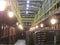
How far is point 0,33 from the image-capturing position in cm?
1442

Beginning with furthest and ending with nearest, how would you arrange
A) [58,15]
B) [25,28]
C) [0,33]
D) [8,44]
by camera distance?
1. [25,28]
2. [8,44]
3. [0,33]
4. [58,15]

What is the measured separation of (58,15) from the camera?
32.2 feet

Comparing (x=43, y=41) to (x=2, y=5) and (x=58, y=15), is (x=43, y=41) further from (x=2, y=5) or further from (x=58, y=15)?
(x=2, y=5)

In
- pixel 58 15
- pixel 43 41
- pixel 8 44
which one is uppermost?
pixel 58 15

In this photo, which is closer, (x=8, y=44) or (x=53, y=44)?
(x=53, y=44)

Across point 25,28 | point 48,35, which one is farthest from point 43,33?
point 25,28

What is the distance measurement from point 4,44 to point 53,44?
20.5 feet

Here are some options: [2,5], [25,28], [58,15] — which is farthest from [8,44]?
[25,28]

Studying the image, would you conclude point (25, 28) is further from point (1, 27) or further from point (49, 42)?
point (49, 42)

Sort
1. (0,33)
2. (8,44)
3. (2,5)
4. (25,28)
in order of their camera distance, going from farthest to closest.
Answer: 1. (25,28)
2. (8,44)
3. (0,33)
4. (2,5)

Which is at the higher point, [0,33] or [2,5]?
[2,5]

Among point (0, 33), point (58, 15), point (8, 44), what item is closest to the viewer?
point (58, 15)

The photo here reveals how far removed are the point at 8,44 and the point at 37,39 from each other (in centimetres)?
653

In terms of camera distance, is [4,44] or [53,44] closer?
[53,44]
